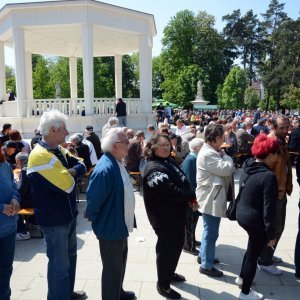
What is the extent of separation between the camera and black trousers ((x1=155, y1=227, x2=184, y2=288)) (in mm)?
3820

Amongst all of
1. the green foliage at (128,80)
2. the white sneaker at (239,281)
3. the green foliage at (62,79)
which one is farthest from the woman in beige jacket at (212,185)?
the green foliage at (128,80)

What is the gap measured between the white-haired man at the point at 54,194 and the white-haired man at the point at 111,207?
0.76ft

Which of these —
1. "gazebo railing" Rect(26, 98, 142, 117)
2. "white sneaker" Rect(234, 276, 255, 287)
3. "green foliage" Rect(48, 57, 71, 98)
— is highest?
"green foliage" Rect(48, 57, 71, 98)

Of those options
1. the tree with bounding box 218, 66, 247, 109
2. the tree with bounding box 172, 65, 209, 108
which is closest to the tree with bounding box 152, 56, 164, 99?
the tree with bounding box 172, 65, 209, 108

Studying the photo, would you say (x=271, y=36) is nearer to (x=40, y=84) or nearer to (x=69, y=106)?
(x=40, y=84)

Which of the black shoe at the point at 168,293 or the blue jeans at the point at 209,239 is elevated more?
the blue jeans at the point at 209,239

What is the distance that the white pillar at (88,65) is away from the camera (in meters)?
15.2

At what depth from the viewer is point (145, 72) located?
17.5 m

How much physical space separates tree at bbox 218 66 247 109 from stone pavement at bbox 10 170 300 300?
4789 cm

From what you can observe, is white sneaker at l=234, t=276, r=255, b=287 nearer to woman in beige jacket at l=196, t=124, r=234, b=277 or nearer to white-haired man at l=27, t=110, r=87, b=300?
woman in beige jacket at l=196, t=124, r=234, b=277

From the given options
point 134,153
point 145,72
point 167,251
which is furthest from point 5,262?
point 145,72

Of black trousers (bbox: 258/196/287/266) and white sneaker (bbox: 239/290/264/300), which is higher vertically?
black trousers (bbox: 258/196/287/266)

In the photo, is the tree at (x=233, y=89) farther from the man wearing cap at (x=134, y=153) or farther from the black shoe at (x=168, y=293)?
the black shoe at (x=168, y=293)

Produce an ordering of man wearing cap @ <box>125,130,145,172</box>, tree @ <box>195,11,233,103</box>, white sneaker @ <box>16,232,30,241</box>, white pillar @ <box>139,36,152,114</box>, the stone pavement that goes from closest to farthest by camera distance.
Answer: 1. the stone pavement
2. white sneaker @ <box>16,232,30,241</box>
3. man wearing cap @ <box>125,130,145,172</box>
4. white pillar @ <box>139,36,152,114</box>
5. tree @ <box>195,11,233,103</box>
